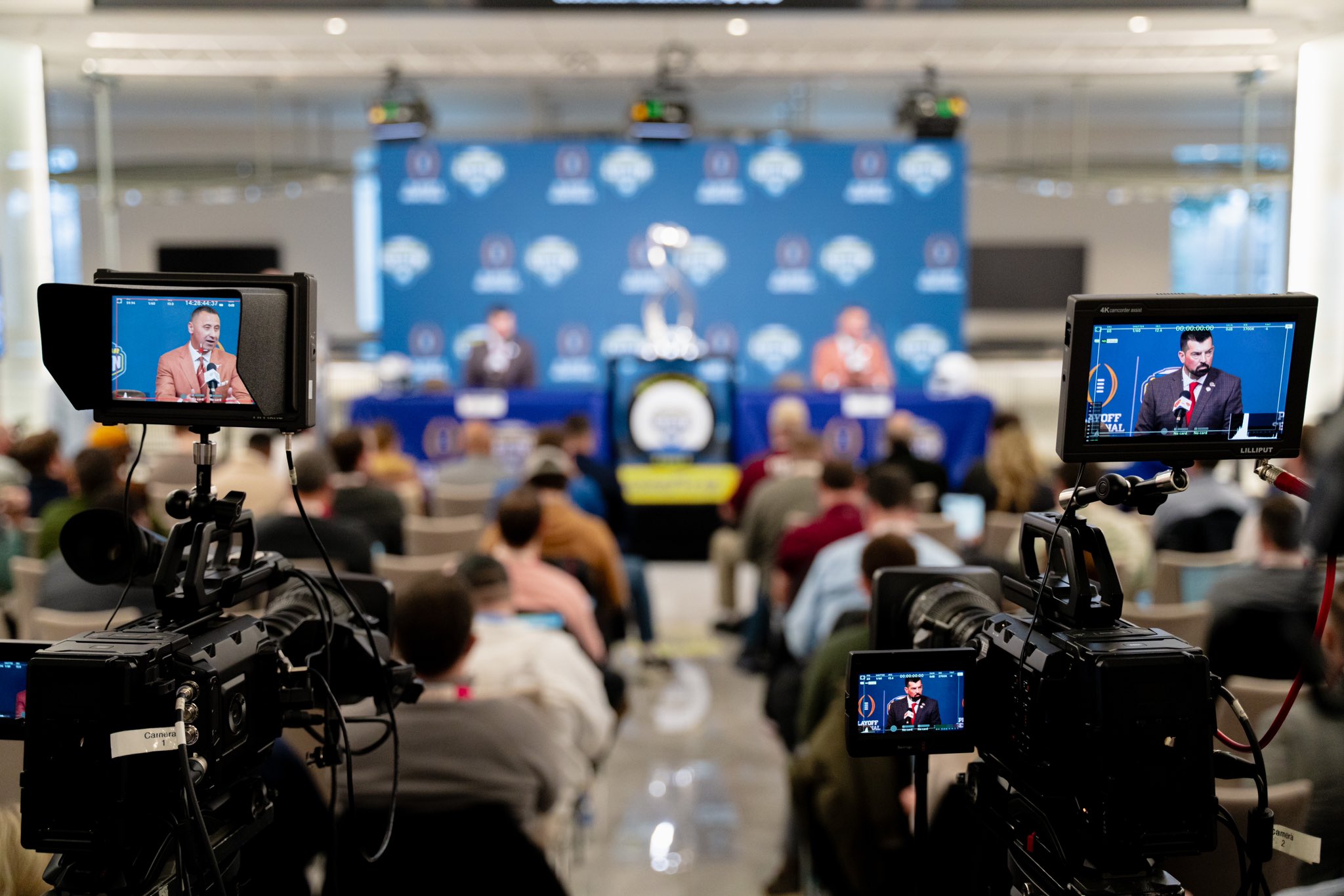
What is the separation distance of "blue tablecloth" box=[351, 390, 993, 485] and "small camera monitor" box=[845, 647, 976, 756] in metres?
5.45

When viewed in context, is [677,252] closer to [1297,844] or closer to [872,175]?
[872,175]

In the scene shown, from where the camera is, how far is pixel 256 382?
1519mm

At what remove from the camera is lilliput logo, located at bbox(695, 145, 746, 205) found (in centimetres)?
980

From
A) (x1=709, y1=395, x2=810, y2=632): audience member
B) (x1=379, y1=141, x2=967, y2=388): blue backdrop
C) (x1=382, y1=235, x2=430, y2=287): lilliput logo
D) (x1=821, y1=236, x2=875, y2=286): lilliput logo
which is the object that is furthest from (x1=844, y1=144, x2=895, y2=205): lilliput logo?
(x1=709, y1=395, x2=810, y2=632): audience member

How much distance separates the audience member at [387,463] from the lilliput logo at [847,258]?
17.2 ft

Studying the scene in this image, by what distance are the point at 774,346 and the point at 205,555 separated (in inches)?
342

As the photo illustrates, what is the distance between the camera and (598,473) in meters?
5.85

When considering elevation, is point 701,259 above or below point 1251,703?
above

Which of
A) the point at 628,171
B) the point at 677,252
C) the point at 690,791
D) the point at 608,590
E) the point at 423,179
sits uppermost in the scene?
the point at 628,171

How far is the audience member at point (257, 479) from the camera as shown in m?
4.25

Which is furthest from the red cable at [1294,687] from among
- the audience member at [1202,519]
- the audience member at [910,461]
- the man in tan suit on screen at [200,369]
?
the audience member at [910,461]

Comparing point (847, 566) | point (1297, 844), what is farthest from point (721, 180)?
point (1297, 844)

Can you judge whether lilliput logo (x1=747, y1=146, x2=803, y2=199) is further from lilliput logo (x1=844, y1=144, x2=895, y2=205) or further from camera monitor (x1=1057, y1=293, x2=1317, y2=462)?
camera monitor (x1=1057, y1=293, x2=1317, y2=462)

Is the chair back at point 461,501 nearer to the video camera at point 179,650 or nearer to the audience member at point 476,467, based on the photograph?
the audience member at point 476,467
